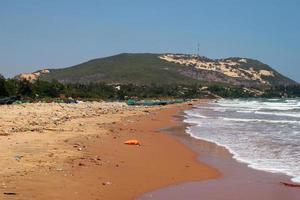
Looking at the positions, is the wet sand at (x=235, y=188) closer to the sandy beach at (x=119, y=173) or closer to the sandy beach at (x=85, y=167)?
the sandy beach at (x=119, y=173)

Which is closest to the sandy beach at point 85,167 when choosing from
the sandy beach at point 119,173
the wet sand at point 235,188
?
the sandy beach at point 119,173

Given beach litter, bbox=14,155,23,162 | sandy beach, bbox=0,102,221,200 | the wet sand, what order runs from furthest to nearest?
1. beach litter, bbox=14,155,23,162
2. the wet sand
3. sandy beach, bbox=0,102,221,200

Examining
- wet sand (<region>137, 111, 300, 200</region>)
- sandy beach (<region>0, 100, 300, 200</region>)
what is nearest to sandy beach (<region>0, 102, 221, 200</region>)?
sandy beach (<region>0, 100, 300, 200</region>)

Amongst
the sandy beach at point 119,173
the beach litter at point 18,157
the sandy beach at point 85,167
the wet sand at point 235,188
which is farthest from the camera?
the beach litter at point 18,157

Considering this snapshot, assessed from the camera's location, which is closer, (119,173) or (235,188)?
(235,188)

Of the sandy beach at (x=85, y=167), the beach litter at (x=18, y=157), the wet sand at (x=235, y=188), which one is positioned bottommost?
the wet sand at (x=235, y=188)

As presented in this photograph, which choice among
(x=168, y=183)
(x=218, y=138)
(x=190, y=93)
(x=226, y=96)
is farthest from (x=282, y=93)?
(x=168, y=183)

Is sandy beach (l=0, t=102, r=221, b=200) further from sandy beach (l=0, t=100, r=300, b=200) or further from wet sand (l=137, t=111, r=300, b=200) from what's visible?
wet sand (l=137, t=111, r=300, b=200)

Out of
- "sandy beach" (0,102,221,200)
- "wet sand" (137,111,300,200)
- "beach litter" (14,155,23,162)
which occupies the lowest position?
"wet sand" (137,111,300,200)

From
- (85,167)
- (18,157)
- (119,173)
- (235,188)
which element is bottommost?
(235,188)

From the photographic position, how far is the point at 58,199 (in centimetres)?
791

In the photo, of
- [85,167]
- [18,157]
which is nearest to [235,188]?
[85,167]

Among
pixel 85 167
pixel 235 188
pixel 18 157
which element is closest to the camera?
pixel 235 188

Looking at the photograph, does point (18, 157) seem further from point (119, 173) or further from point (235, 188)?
point (235, 188)
